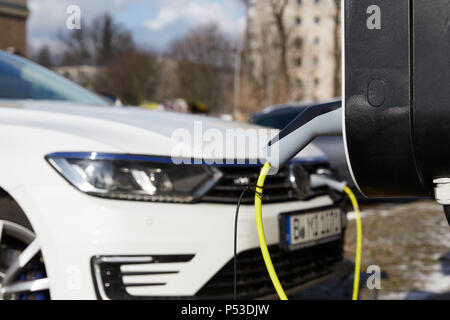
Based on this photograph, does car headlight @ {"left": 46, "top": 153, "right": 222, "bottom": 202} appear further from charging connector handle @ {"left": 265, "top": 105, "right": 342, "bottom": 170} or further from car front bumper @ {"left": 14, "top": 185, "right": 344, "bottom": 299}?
charging connector handle @ {"left": 265, "top": 105, "right": 342, "bottom": 170}

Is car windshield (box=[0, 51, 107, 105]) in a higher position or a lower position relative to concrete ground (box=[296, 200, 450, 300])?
higher

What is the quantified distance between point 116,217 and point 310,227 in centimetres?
90

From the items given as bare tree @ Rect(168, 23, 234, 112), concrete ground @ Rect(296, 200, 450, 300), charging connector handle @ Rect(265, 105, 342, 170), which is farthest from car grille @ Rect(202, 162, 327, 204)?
bare tree @ Rect(168, 23, 234, 112)

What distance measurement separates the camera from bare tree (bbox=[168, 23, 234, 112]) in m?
52.6

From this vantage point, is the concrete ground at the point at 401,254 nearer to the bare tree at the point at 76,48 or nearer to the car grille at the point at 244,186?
the car grille at the point at 244,186

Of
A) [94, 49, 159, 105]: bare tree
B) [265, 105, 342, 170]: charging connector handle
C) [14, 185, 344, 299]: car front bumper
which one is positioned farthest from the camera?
[94, 49, 159, 105]: bare tree

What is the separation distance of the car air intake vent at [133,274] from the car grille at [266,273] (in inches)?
5.8

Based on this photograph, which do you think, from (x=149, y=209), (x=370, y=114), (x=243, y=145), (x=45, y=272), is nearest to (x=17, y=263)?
(x=45, y=272)

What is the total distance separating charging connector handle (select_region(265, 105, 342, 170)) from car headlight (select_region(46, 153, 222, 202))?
0.82 m

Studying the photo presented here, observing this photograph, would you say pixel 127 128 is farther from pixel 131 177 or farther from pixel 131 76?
pixel 131 76

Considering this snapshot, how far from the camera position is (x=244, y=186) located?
218 centimetres

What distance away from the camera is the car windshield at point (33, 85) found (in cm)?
318
